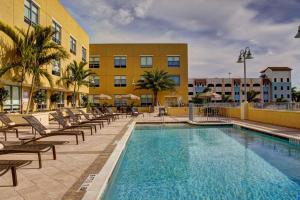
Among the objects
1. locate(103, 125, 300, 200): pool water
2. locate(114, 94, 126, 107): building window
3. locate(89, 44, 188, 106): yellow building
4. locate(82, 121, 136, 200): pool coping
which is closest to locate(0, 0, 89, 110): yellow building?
locate(89, 44, 188, 106): yellow building

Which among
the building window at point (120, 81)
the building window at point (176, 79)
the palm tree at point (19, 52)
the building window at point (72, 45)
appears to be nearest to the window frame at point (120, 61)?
the building window at point (120, 81)

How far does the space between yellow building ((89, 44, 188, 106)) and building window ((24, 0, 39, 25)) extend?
20102 millimetres

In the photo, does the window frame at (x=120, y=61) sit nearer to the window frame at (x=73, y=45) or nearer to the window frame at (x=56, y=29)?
the window frame at (x=73, y=45)

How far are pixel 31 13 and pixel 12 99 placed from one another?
5.53 metres

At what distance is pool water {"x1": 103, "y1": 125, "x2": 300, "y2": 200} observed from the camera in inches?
209

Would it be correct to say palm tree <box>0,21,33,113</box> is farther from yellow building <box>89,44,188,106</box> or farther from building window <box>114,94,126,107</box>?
yellow building <box>89,44,188,106</box>

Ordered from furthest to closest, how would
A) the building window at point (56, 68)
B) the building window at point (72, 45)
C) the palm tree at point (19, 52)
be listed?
1. the building window at point (72, 45)
2. the building window at point (56, 68)
3. the palm tree at point (19, 52)

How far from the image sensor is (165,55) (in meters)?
38.0

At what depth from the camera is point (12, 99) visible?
54.0ft

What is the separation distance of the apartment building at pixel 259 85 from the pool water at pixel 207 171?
6848cm

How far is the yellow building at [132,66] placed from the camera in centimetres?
3797

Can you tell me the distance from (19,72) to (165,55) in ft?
82.2

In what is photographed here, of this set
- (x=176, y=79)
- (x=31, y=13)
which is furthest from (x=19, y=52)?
(x=176, y=79)

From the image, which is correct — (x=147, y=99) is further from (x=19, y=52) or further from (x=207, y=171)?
(x=207, y=171)
